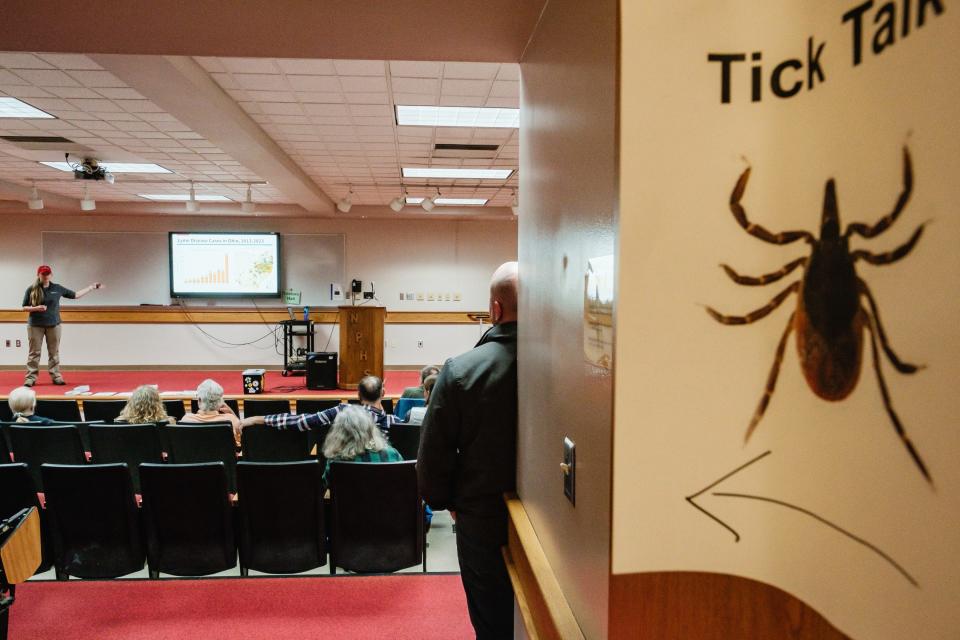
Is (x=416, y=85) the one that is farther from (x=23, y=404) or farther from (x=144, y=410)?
(x=23, y=404)

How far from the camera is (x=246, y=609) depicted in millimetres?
2959

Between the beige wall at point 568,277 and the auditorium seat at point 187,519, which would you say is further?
the auditorium seat at point 187,519

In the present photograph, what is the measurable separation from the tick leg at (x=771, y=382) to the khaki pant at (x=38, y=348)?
34.6 feet

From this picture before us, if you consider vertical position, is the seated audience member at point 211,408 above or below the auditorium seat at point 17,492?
above

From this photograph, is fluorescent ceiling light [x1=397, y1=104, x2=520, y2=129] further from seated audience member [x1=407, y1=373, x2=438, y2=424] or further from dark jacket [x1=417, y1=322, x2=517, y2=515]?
dark jacket [x1=417, y1=322, x2=517, y2=515]

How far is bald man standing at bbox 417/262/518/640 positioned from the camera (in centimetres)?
211

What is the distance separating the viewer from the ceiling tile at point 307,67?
13.0 feet

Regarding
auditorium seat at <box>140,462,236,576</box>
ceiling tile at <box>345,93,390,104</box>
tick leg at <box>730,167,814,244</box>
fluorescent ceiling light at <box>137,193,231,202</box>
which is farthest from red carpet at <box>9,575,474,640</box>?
fluorescent ceiling light at <box>137,193,231,202</box>

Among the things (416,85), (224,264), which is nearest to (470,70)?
(416,85)

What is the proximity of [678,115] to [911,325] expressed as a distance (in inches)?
18.7

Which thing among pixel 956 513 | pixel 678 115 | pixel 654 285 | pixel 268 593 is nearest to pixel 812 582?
→ pixel 956 513

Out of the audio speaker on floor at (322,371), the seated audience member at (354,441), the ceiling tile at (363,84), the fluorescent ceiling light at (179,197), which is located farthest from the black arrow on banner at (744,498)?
the fluorescent ceiling light at (179,197)

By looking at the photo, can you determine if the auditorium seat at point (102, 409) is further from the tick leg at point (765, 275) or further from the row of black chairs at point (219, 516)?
the tick leg at point (765, 275)

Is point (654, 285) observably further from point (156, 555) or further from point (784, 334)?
point (156, 555)
